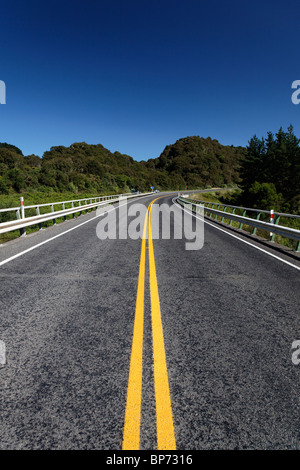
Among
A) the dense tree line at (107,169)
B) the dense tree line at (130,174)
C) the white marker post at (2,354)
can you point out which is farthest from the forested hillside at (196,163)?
the white marker post at (2,354)

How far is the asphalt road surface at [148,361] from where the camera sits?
2.04m

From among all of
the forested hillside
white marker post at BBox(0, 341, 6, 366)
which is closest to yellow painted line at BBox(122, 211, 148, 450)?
white marker post at BBox(0, 341, 6, 366)

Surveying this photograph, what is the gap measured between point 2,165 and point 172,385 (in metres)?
59.6

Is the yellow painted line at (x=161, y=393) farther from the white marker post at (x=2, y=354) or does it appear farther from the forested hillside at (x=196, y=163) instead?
the forested hillside at (x=196, y=163)

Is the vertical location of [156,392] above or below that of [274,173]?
below

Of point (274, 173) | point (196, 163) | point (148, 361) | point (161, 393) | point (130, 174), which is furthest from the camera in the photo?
point (196, 163)

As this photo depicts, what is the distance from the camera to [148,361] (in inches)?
113

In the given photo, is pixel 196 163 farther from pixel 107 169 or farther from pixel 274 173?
pixel 274 173

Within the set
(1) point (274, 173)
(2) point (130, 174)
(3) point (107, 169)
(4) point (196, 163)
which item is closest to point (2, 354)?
(1) point (274, 173)

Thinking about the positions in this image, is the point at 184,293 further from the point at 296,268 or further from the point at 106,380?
the point at 296,268

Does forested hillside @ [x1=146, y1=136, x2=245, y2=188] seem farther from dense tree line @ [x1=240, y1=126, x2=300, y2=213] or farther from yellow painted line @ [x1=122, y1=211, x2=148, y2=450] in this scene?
yellow painted line @ [x1=122, y1=211, x2=148, y2=450]

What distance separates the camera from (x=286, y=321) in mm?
3910

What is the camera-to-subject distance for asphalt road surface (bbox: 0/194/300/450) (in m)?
2.04
